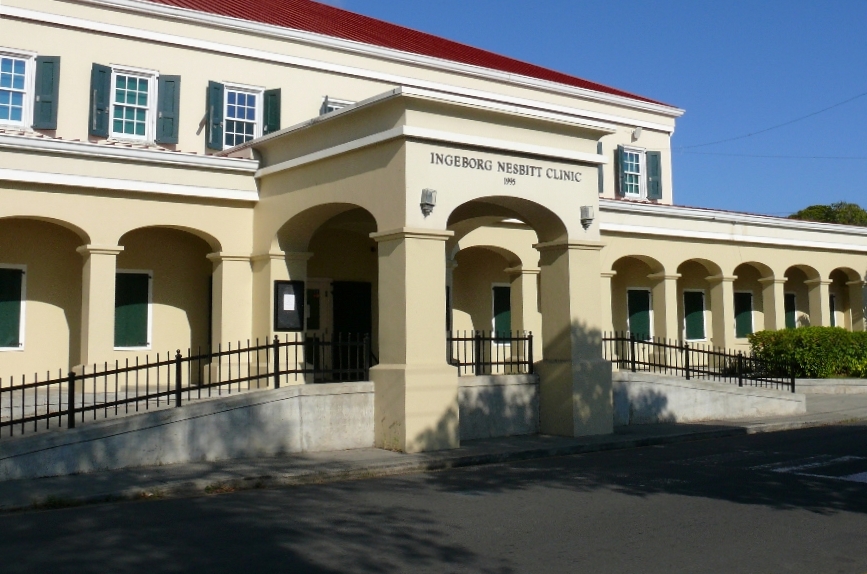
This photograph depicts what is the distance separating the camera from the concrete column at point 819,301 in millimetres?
27328

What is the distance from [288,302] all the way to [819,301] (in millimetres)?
18012

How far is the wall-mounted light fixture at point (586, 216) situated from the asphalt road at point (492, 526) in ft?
15.4

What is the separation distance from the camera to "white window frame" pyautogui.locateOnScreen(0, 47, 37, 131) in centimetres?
1795

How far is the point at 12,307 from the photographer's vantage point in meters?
16.4

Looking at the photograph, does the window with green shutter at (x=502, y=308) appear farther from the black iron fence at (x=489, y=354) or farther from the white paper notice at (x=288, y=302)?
the white paper notice at (x=288, y=302)

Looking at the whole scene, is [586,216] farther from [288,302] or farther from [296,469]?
[296,469]

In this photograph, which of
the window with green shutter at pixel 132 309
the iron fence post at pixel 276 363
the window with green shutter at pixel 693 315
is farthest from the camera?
the window with green shutter at pixel 693 315

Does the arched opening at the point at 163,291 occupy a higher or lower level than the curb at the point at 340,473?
higher

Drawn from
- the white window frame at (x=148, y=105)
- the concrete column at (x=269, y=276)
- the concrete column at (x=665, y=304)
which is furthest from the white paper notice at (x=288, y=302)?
the concrete column at (x=665, y=304)

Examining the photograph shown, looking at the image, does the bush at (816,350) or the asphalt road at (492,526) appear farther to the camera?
the bush at (816,350)

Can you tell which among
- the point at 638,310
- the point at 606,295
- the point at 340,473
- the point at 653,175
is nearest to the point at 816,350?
the point at 638,310

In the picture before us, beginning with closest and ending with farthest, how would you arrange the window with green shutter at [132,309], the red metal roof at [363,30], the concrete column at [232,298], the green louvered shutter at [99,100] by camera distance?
the concrete column at [232,298]
the window with green shutter at [132,309]
the green louvered shutter at [99,100]
the red metal roof at [363,30]

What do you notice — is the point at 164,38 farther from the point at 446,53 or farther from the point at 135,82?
the point at 446,53

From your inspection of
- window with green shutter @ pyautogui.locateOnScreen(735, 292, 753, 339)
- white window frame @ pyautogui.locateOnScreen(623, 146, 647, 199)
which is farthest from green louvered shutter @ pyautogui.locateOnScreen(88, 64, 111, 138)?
window with green shutter @ pyautogui.locateOnScreen(735, 292, 753, 339)
